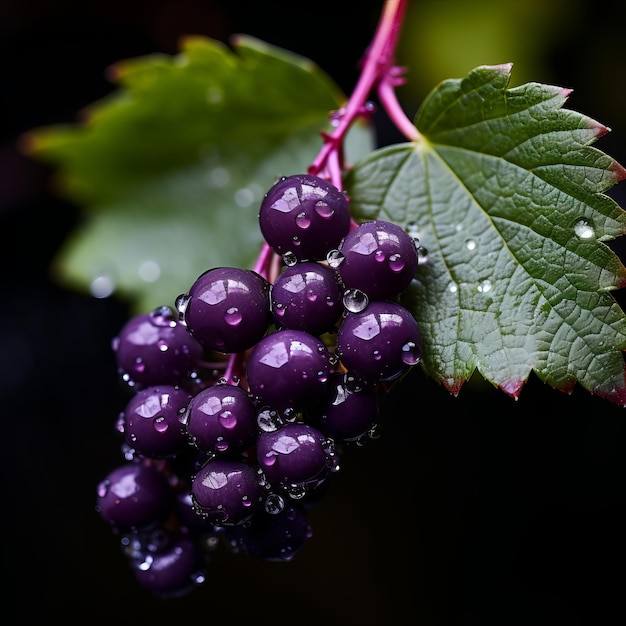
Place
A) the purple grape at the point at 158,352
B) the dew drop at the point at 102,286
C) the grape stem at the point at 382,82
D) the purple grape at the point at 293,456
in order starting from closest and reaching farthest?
A: the purple grape at the point at 293,456 → the purple grape at the point at 158,352 → the grape stem at the point at 382,82 → the dew drop at the point at 102,286

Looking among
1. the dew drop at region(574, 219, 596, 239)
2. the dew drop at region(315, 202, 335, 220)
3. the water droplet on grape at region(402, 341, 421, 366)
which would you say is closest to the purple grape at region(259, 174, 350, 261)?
the dew drop at region(315, 202, 335, 220)

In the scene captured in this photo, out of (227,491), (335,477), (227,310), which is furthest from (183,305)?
(335,477)

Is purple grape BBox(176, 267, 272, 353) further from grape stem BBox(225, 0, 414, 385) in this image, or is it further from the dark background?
the dark background

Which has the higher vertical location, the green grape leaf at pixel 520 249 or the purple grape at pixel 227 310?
the green grape leaf at pixel 520 249

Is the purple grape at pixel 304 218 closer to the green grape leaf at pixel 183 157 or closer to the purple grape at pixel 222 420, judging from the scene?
the purple grape at pixel 222 420

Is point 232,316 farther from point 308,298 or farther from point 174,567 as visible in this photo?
point 174,567

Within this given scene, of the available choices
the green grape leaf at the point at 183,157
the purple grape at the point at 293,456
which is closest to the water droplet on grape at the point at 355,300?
the purple grape at the point at 293,456

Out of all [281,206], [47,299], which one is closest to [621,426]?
[281,206]
